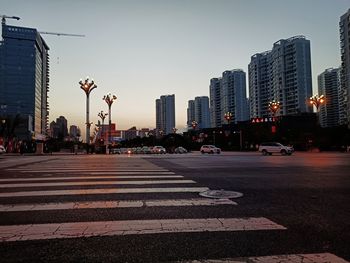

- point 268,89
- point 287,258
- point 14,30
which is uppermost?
point 14,30

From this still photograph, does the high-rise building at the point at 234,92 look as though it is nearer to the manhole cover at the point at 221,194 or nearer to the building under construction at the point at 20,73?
the building under construction at the point at 20,73

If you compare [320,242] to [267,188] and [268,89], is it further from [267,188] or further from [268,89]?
[268,89]

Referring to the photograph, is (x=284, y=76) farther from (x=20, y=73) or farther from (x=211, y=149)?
(x=20, y=73)

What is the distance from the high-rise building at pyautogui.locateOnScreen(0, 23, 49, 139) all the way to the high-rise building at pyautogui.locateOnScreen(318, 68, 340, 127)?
103 m

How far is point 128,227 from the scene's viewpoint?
19.8ft

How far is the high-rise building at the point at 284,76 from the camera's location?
91.9m

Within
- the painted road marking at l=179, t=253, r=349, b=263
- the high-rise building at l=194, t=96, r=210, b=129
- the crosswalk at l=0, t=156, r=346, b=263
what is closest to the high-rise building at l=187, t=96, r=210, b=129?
the high-rise building at l=194, t=96, r=210, b=129

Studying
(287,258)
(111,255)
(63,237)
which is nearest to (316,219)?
(287,258)

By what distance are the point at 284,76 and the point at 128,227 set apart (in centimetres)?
9529

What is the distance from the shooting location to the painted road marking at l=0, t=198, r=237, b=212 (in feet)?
25.2

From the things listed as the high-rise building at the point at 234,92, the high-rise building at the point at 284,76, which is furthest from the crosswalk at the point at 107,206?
the high-rise building at the point at 234,92

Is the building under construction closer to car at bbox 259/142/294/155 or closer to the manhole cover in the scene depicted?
car at bbox 259/142/294/155

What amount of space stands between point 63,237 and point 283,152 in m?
44.0

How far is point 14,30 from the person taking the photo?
12550 cm
